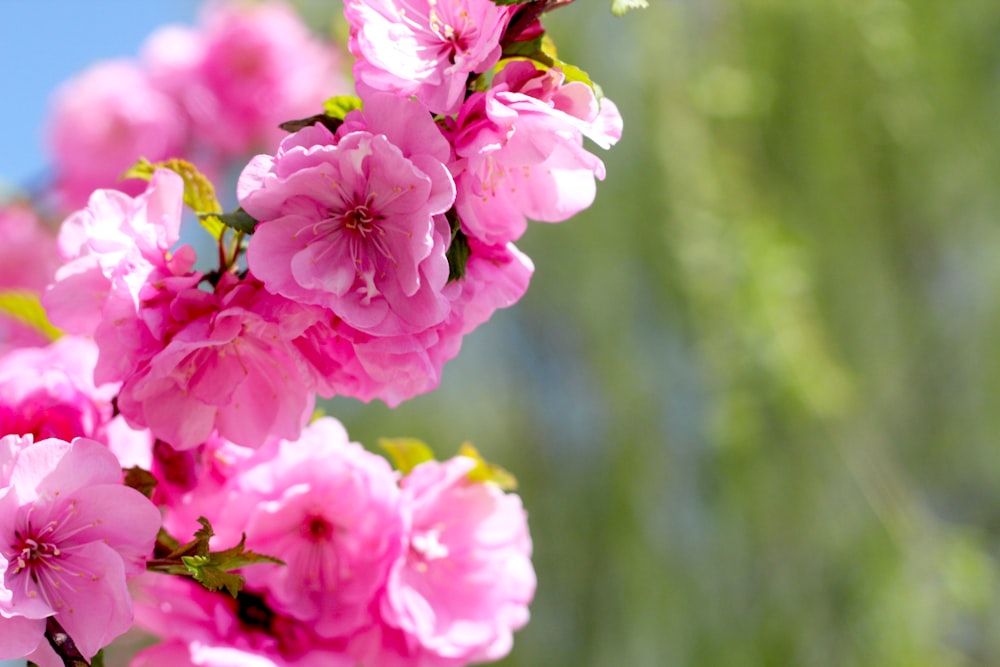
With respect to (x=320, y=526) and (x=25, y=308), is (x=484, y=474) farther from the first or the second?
(x=25, y=308)

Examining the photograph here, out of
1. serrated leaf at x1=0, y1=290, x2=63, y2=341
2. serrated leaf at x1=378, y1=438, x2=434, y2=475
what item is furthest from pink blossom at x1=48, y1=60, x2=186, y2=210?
serrated leaf at x1=378, y1=438, x2=434, y2=475

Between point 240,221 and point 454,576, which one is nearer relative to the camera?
point 240,221

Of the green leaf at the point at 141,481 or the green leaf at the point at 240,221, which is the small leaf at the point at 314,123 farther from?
the green leaf at the point at 141,481

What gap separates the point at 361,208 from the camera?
40 centimetres

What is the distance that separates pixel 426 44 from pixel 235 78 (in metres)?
1.05

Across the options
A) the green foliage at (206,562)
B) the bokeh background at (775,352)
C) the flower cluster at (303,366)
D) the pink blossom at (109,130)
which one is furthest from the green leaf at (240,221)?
the bokeh background at (775,352)

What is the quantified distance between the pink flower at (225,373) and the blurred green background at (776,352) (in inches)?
75.8

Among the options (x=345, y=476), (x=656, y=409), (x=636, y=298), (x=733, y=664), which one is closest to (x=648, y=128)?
(x=636, y=298)

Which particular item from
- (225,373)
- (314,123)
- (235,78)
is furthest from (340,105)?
(235,78)

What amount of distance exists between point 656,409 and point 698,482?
30 centimetres

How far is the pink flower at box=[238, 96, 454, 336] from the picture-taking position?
14.9 inches

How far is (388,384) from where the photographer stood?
415 mm

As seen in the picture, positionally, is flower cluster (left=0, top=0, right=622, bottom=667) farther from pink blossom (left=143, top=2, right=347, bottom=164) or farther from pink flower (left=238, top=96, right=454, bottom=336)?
pink blossom (left=143, top=2, right=347, bottom=164)

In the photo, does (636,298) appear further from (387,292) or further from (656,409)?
(387,292)
